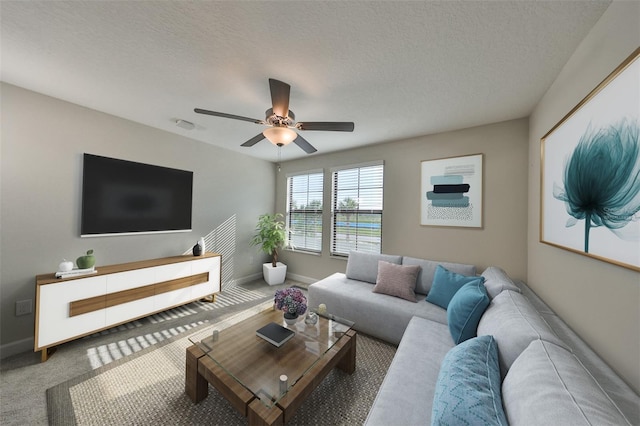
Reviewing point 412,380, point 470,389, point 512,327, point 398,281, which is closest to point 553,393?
point 470,389

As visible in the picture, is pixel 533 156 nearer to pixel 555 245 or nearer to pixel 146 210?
pixel 555 245

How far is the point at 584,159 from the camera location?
4.26 feet

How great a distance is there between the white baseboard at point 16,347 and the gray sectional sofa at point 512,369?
338cm

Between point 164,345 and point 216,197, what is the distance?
2.31m

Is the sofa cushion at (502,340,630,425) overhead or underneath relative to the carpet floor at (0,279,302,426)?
overhead

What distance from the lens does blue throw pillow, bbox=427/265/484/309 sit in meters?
2.26

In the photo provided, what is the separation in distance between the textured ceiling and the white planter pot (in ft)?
9.36

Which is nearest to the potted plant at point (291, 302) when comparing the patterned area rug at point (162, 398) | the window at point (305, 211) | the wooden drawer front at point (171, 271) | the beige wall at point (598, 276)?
the patterned area rug at point (162, 398)

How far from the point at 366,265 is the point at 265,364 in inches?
77.8

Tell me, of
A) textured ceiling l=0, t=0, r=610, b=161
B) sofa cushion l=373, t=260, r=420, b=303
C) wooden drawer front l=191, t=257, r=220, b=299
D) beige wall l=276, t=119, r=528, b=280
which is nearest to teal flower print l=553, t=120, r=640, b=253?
textured ceiling l=0, t=0, r=610, b=161

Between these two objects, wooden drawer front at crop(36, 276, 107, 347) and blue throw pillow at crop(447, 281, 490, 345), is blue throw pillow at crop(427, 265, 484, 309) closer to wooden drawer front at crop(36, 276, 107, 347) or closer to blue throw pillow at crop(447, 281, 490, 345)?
blue throw pillow at crop(447, 281, 490, 345)

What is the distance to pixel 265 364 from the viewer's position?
1474mm

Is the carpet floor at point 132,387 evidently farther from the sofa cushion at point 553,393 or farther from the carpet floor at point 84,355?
the sofa cushion at point 553,393

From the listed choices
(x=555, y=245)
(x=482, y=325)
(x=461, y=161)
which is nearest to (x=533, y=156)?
(x=461, y=161)
